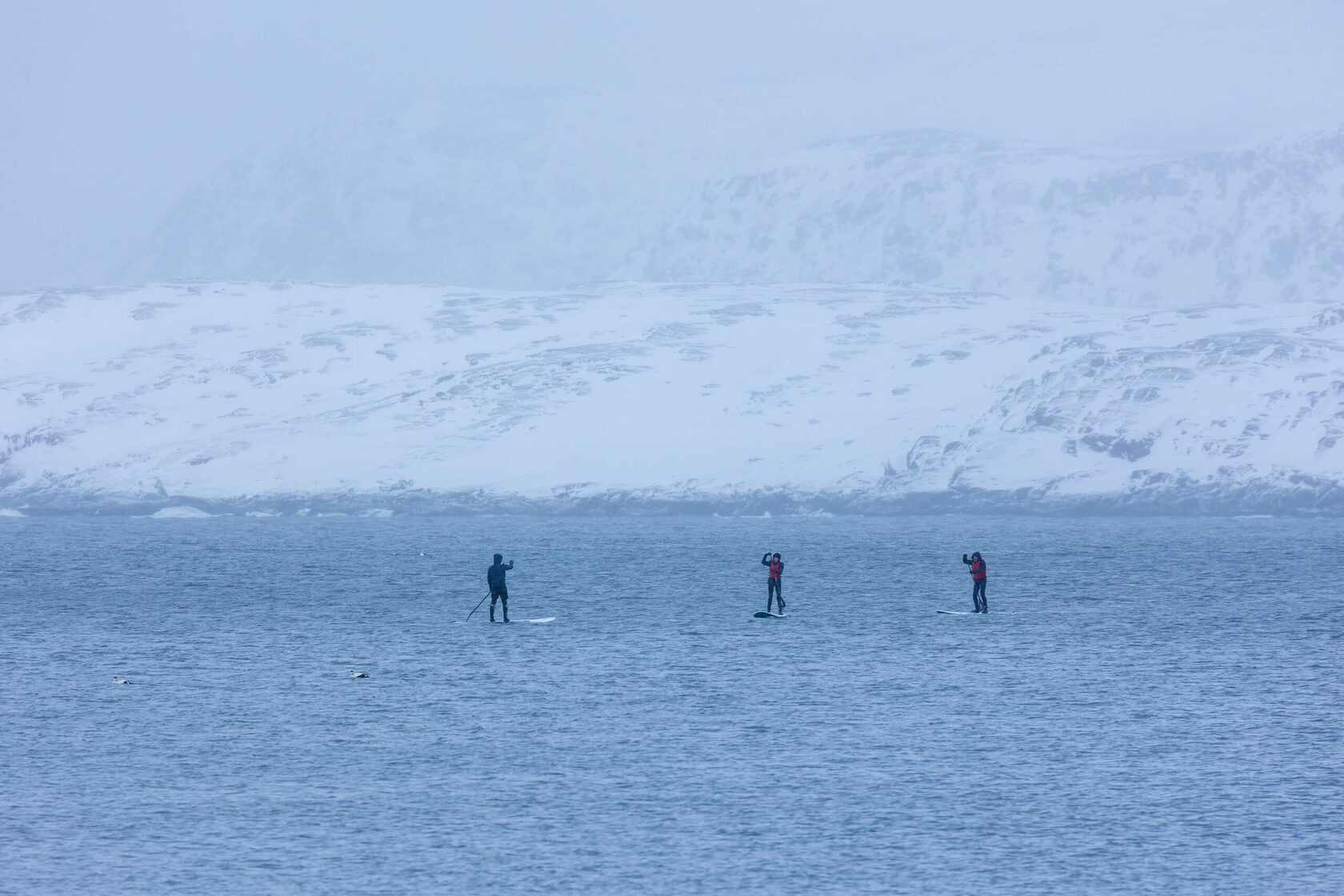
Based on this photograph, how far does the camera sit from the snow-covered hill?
125875 mm

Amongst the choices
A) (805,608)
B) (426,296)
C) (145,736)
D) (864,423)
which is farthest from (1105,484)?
(145,736)

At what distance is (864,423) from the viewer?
139875mm

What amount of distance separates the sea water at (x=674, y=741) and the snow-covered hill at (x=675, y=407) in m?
54.9

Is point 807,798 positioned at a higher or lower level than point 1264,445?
lower

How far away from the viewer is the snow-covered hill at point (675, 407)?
4956 inches

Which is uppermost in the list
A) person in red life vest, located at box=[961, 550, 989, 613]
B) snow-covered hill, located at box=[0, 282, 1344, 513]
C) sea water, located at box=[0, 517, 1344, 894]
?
snow-covered hill, located at box=[0, 282, 1344, 513]

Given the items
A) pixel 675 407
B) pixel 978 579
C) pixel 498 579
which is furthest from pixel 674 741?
pixel 675 407

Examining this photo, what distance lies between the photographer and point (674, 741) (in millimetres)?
34875

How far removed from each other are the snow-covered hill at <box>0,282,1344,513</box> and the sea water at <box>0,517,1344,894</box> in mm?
54916

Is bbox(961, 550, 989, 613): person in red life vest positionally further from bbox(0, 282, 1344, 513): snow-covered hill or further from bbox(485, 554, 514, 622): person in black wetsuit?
bbox(0, 282, 1344, 513): snow-covered hill

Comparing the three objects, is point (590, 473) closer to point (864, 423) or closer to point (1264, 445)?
point (864, 423)

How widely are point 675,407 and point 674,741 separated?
372 ft

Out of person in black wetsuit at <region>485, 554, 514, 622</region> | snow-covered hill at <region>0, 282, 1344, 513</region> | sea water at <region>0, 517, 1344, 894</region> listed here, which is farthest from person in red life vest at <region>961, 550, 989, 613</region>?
snow-covered hill at <region>0, 282, 1344, 513</region>

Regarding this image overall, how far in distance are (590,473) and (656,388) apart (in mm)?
17378
